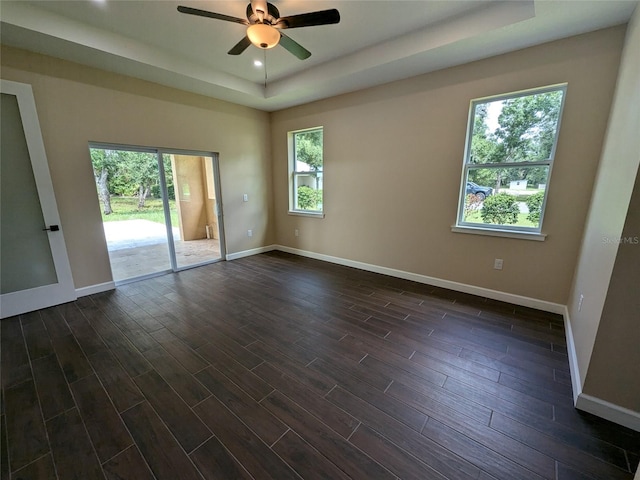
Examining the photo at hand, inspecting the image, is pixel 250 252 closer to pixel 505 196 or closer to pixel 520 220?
pixel 505 196

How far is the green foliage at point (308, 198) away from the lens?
4.95 m

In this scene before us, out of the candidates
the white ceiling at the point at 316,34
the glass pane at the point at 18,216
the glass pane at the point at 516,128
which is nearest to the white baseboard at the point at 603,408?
the glass pane at the point at 516,128

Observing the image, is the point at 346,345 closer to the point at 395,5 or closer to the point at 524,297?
the point at 524,297

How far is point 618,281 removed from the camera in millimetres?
1471

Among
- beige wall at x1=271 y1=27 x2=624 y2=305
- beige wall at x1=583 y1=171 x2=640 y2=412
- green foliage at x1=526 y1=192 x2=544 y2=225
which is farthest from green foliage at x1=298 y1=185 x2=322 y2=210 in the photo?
beige wall at x1=583 y1=171 x2=640 y2=412

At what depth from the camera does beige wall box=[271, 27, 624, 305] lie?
2.51m

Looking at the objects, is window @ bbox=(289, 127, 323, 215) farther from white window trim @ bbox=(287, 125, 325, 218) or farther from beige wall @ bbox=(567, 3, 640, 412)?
beige wall @ bbox=(567, 3, 640, 412)

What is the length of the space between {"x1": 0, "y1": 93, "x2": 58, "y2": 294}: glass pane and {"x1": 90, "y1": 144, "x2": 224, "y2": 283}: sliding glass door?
2.04 ft

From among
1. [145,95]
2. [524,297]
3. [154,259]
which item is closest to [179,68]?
[145,95]

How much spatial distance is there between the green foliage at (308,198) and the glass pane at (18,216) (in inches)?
146

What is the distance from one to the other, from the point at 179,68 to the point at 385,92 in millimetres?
2807

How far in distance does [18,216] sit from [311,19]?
12.1ft

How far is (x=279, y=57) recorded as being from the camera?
330 centimetres

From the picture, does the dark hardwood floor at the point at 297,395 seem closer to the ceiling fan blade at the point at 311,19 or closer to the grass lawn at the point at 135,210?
the grass lawn at the point at 135,210
